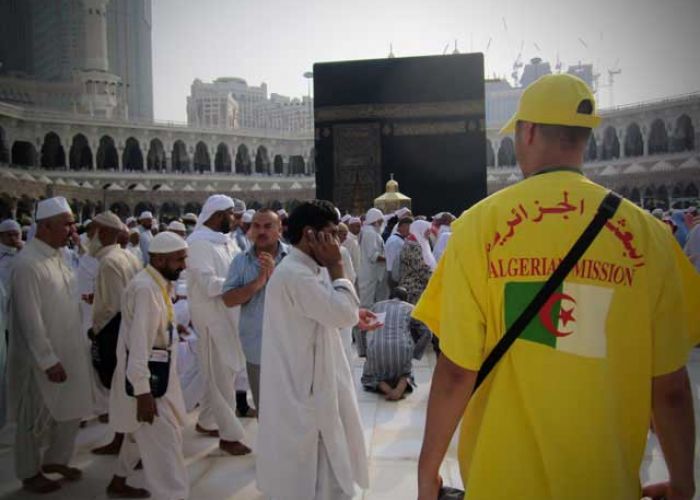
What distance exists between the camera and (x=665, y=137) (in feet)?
115

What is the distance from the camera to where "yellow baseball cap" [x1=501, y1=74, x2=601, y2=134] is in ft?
3.86

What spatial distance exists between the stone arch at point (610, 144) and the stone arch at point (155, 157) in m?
26.5

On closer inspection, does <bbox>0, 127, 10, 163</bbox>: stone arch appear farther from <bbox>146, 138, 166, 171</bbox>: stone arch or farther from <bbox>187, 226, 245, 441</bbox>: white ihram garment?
<bbox>187, 226, 245, 441</bbox>: white ihram garment

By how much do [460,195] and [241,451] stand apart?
48.3 ft

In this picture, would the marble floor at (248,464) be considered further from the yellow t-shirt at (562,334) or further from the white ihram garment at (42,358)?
the yellow t-shirt at (562,334)

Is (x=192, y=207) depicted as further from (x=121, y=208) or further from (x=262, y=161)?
(x=262, y=161)

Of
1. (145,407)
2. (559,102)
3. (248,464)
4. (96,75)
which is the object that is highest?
(96,75)

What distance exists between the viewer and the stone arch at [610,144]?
123ft

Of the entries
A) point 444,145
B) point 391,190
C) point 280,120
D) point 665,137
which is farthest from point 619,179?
point 280,120

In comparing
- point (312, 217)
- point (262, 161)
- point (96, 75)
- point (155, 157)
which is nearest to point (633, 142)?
point (262, 161)

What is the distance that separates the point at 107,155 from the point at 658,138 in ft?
104

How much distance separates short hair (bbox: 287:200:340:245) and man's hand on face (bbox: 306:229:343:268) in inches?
1.1

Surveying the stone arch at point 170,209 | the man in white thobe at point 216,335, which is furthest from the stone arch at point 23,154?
the man in white thobe at point 216,335

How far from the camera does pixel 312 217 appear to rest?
2.21m
